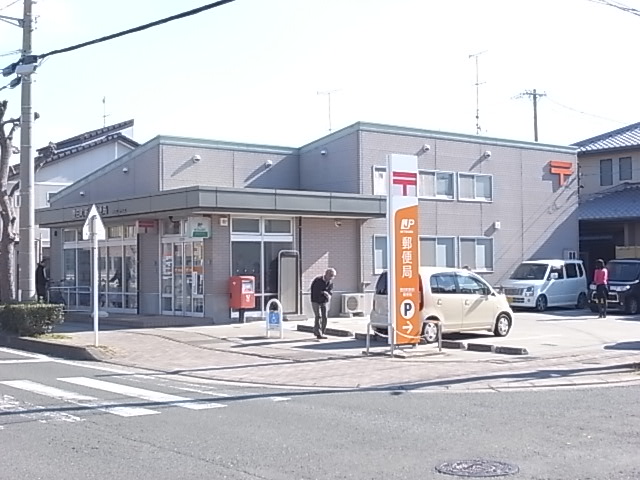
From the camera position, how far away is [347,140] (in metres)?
30.0

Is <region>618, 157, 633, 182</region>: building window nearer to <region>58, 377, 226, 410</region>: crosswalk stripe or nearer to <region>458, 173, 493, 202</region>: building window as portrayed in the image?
<region>458, 173, 493, 202</region>: building window

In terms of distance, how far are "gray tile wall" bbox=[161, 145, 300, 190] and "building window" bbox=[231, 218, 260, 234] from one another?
7.20 ft

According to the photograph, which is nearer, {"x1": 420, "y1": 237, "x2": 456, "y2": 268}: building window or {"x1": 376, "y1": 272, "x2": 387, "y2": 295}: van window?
{"x1": 376, "y1": 272, "x2": 387, "y2": 295}: van window

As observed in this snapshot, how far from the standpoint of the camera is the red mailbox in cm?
2588

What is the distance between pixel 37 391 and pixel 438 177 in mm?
20629

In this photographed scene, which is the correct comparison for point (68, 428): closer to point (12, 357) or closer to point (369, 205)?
point (12, 357)

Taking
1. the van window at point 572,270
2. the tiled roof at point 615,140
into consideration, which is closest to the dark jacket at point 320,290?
the van window at point 572,270

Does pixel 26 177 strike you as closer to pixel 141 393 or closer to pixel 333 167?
pixel 141 393

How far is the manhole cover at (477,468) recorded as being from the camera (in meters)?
8.18

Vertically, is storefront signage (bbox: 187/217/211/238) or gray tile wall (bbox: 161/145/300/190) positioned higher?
gray tile wall (bbox: 161/145/300/190)

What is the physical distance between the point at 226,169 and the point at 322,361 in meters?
13.2

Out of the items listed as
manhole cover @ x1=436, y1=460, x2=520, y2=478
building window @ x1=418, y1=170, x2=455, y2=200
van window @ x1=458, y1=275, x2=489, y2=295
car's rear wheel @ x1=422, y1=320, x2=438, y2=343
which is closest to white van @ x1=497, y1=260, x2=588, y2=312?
building window @ x1=418, y1=170, x2=455, y2=200

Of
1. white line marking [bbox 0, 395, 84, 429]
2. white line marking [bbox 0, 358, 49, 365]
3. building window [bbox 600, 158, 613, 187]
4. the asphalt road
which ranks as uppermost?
building window [bbox 600, 158, 613, 187]

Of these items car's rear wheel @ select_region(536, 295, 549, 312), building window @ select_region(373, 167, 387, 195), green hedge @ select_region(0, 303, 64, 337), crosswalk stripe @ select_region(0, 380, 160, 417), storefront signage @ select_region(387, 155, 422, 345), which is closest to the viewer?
crosswalk stripe @ select_region(0, 380, 160, 417)
